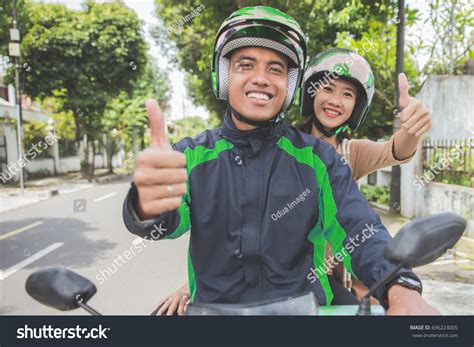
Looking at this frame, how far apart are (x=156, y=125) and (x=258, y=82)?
21.7 inches

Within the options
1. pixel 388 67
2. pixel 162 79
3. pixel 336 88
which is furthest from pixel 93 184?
pixel 336 88

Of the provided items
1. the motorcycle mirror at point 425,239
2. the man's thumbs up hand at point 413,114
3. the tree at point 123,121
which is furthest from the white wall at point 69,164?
the motorcycle mirror at point 425,239

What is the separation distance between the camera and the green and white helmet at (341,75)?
2098mm

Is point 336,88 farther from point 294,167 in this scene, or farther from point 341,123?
point 294,167

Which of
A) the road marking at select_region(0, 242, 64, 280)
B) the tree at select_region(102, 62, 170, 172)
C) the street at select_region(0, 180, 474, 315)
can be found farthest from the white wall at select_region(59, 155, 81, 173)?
the road marking at select_region(0, 242, 64, 280)

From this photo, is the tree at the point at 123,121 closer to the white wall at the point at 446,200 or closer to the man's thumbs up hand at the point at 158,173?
the white wall at the point at 446,200

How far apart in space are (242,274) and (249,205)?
0.78 feet

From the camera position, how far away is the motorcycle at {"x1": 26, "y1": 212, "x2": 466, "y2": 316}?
914 millimetres

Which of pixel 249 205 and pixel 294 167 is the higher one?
pixel 294 167

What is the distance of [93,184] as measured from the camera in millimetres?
15258

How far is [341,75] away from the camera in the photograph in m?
2.11

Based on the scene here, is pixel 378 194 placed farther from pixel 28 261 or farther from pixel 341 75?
pixel 341 75

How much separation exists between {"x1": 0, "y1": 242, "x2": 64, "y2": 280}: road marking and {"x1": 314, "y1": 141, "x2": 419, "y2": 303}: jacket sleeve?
469 centimetres

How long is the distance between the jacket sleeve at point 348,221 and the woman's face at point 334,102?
67 cm
